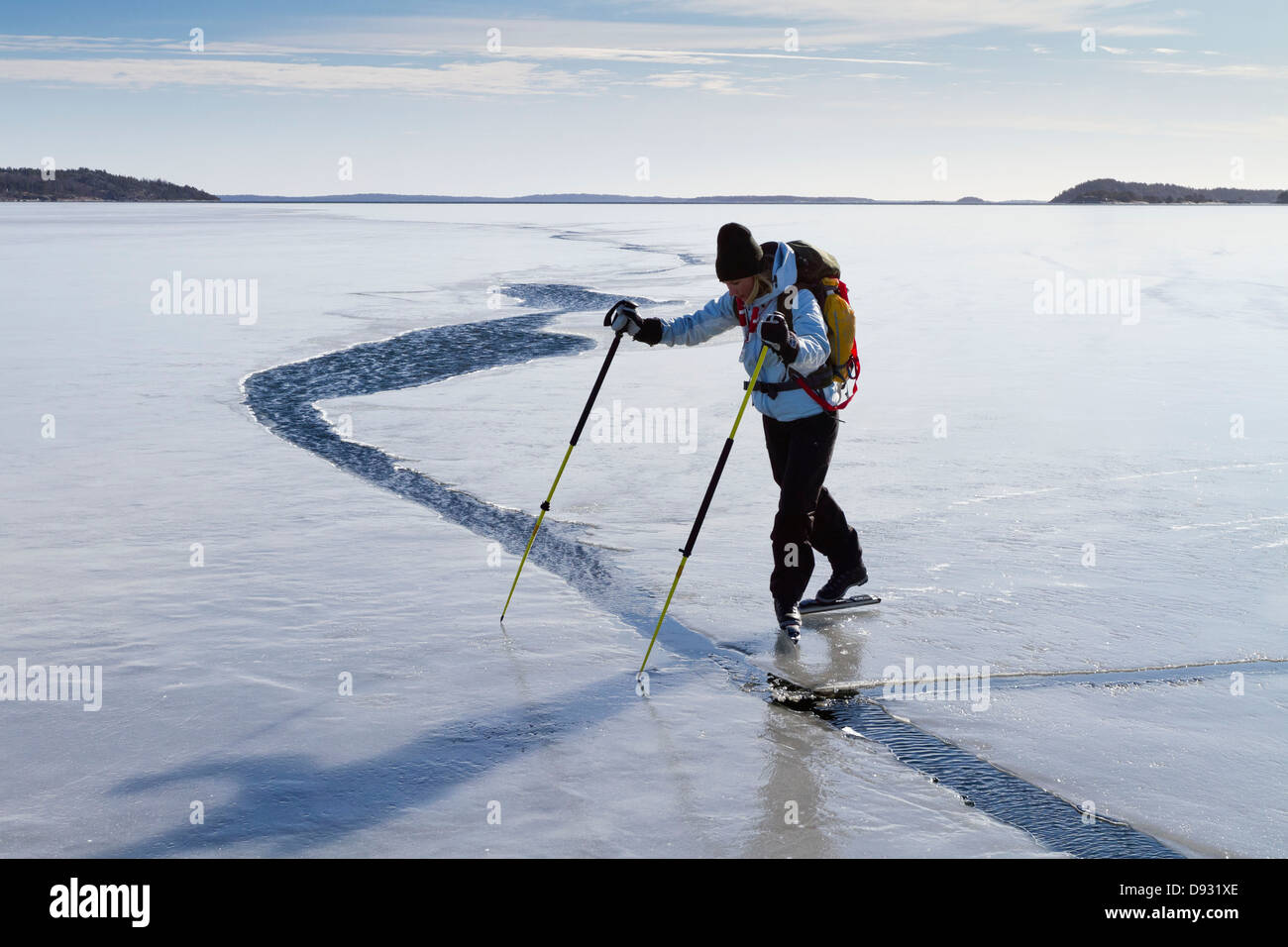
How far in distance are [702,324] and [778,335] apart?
956mm

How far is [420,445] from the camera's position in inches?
322

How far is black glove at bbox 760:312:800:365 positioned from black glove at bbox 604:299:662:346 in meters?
0.88

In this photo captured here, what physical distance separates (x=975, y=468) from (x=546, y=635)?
12.9ft

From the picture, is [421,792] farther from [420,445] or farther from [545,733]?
[420,445]

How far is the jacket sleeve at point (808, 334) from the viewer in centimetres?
426

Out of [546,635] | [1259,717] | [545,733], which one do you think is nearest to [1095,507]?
[1259,717]

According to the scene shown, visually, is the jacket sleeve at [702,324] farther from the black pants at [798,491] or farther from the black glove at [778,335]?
the black glove at [778,335]

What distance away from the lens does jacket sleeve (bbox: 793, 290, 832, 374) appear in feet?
14.0

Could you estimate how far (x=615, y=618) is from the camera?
4.95m

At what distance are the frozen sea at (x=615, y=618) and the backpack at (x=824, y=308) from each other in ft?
3.59
